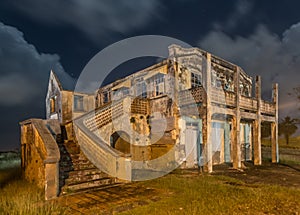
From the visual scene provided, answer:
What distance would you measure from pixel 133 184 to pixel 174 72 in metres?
7.64

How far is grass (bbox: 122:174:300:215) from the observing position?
5754 millimetres

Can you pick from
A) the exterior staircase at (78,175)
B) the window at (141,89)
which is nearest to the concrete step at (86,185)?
the exterior staircase at (78,175)

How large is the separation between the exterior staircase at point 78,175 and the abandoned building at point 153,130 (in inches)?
1.6

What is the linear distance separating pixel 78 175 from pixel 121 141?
6.08m

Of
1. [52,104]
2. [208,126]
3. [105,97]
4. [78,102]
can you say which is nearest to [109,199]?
[208,126]

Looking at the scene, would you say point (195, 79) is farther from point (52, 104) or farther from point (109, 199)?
point (52, 104)

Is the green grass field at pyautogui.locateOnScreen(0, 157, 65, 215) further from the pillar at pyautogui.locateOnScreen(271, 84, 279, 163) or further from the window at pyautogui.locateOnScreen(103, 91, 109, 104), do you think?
the pillar at pyautogui.locateOnScreen(271, 84, 279, 163)

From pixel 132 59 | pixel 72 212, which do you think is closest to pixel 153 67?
pixel 132 59

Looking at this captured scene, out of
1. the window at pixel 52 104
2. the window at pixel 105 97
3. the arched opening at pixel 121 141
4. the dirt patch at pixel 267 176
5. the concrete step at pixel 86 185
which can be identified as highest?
the window at pixel 105 97

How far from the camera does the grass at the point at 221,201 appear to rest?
5.75 metres

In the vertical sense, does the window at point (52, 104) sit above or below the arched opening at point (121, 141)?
above

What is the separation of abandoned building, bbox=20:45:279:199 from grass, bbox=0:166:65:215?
18.2 inches

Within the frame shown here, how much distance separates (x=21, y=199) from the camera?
20.3 feet

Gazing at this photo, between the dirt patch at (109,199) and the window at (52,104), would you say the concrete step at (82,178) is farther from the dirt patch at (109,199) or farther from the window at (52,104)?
the window at (52,104)
